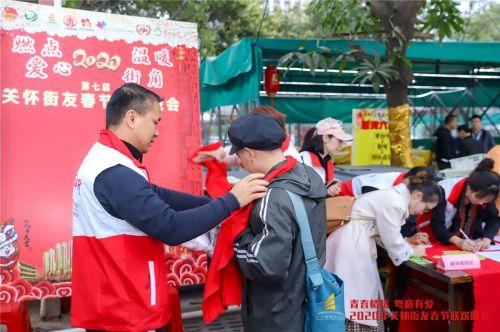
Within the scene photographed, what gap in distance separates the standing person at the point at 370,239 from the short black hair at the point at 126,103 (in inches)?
58.3

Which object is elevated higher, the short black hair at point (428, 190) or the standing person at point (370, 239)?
the short black hair at point (428, 190)

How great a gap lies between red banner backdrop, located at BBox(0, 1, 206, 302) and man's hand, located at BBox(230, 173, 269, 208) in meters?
1.03

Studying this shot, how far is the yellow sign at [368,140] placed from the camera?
5.78 metres

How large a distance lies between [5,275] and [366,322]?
188cm

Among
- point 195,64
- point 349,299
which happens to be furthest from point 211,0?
point 349,299


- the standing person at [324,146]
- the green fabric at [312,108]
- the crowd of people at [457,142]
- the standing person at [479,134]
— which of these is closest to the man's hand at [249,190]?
the standing person at [324,146]

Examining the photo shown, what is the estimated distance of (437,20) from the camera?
191 inches

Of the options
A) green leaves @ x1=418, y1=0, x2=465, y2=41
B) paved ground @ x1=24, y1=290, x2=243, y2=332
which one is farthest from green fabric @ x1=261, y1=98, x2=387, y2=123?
paved ground @ x1=24, y1=290, x2=243, y2=332

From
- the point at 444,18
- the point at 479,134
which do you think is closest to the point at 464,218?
the point at 444,18

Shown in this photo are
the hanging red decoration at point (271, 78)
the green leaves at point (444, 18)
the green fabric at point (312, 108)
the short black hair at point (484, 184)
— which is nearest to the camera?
the short black hair at point (484, 184)

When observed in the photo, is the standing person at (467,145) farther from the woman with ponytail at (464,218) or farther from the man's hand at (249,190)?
the man's hand at (249,190)

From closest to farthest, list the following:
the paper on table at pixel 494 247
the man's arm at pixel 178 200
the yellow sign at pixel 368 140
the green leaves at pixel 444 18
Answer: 1. the man's arm at pixel 178 200
2. the paper on table at pixel 494 247
3. the green leaves at pixel 444 18
4. the yellow sign at pixel 368 140

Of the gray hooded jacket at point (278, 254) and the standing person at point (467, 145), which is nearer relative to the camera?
the gray hooded jacket at point (278, 254)

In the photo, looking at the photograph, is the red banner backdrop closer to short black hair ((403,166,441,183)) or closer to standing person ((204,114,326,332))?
standing person ((204,114,326,332))
